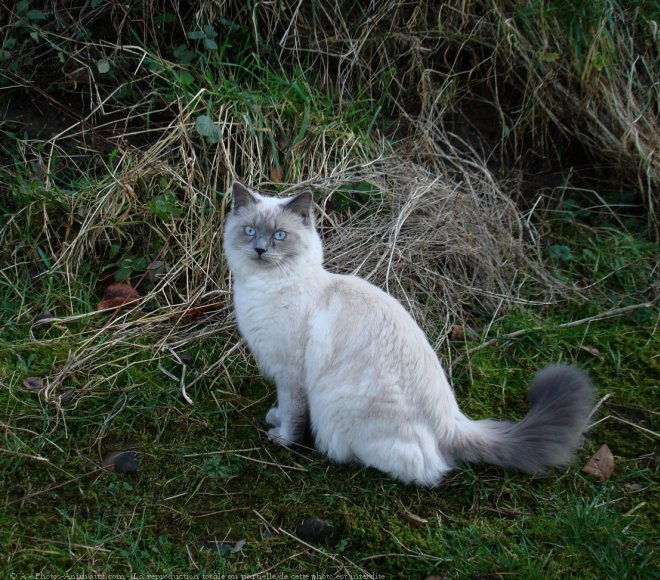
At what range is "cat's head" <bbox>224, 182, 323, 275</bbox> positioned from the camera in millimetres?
2928

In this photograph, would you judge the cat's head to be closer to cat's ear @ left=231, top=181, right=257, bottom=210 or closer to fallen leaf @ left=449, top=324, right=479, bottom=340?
cat's ear @ left=231, top=181, right=257, bottom=210

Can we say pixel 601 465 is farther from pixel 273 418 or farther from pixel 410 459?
pixel 273 418

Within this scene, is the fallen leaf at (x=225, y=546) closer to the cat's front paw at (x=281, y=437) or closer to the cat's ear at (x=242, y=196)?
the cat's front paw at (x=281, y=437)

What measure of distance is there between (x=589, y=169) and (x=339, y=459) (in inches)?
130

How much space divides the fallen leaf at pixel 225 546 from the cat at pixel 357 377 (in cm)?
57

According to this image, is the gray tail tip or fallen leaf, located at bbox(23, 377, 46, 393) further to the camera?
fallen leaf, located at bbox(23, 377, 46, 393)

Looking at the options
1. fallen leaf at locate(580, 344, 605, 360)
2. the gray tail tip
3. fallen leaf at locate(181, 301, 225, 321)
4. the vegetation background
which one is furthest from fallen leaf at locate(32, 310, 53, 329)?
fallen leaf at locate(580, 344, 605, 360)

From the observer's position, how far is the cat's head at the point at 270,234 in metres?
2.93

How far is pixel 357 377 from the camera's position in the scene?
2.73m

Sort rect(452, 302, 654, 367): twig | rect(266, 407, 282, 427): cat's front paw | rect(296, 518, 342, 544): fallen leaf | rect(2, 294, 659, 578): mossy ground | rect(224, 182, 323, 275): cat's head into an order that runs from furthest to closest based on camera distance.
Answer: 1. rect(452, 302, 654, 367): twig
2. rect(266, 407, 282, 427): cat's front paw
3. rect(224, 182, 323, 275): cat's head
4. rect(296, 518, 342, 544): fallen leaf
5. rect(2, 294, 659, 578): mossy ground

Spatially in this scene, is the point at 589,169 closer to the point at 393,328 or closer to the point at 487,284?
the point at 487,284

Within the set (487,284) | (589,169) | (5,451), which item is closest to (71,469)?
(5,451)

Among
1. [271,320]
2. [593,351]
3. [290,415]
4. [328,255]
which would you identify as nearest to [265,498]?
[290,415]

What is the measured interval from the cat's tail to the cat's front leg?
682 mm
